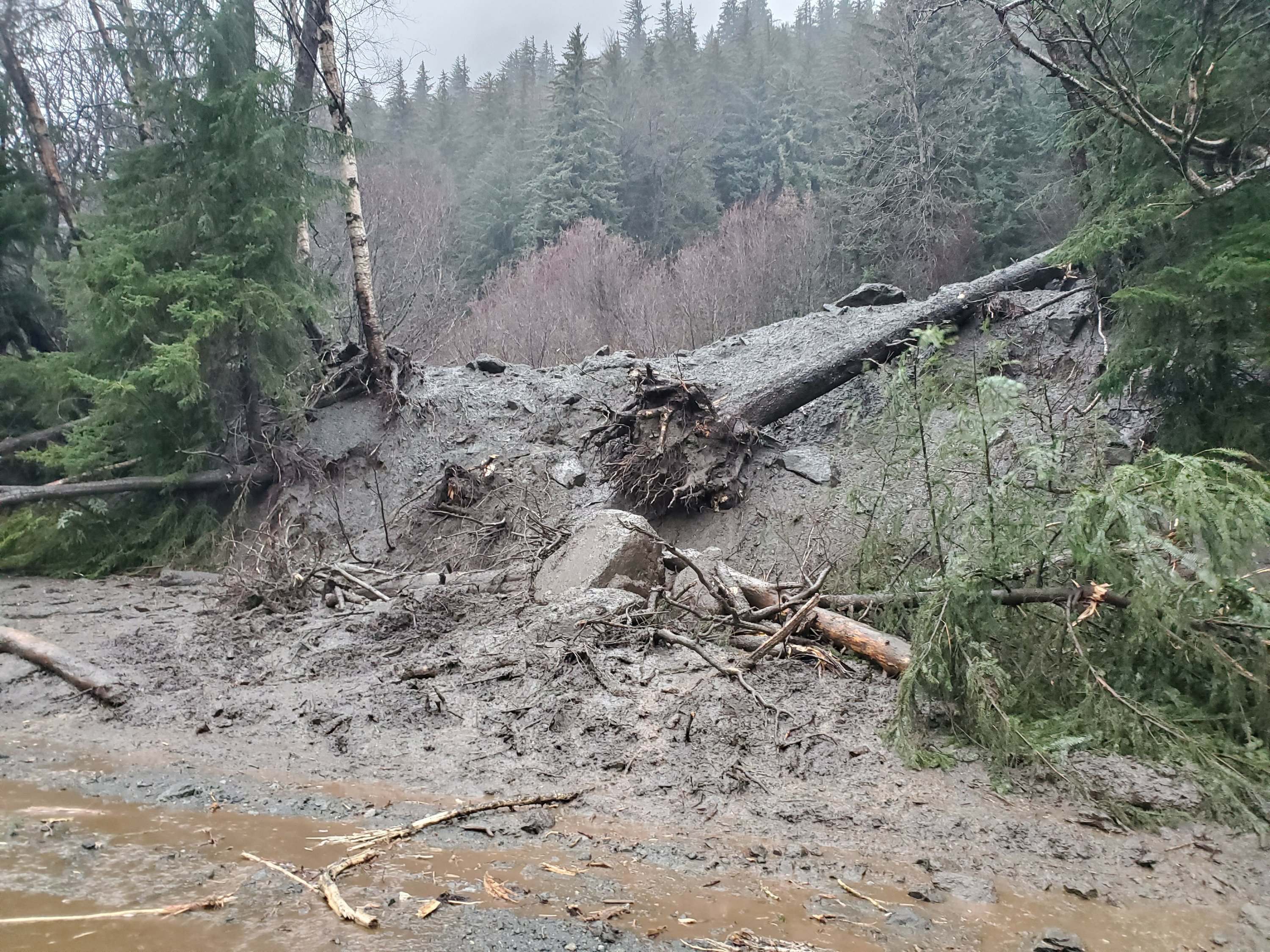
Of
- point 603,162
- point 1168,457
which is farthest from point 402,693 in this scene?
point 603,162

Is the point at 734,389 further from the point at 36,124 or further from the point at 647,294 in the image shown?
the point at 647,294

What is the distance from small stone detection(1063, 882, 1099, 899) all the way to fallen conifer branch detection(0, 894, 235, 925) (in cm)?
306

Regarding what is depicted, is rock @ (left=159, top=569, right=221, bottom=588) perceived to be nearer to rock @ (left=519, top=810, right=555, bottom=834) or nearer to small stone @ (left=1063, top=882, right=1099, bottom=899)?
rock @ (left=519, top=810, right=555, bottom=834)

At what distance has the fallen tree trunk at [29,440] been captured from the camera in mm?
11330

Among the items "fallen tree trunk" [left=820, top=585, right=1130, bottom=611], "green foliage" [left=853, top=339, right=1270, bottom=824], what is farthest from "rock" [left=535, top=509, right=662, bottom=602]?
"green foliage" [left=853, top=339, right=1270, bottom=824]

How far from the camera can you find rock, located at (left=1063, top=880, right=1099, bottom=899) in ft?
9.61

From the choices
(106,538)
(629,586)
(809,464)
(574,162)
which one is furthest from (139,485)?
(574,162)

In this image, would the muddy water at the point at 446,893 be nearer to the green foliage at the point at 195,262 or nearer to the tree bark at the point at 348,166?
the green foliage at the point at 195,262

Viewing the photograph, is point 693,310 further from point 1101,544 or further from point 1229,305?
point 1101,544

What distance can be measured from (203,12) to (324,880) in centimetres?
1117

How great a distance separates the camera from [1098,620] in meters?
4.26

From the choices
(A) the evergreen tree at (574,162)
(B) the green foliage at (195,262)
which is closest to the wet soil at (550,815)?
(B) the green foliage at (195,262)

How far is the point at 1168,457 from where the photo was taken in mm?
3580

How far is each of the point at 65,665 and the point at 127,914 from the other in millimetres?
3854
